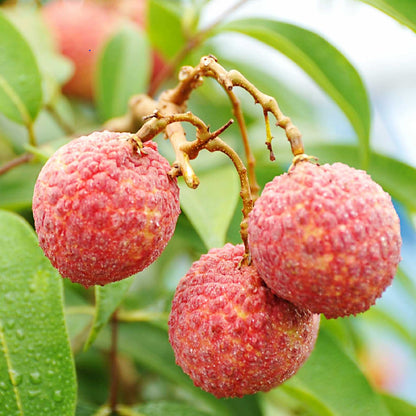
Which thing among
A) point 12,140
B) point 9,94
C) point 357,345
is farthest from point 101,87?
point 357,345

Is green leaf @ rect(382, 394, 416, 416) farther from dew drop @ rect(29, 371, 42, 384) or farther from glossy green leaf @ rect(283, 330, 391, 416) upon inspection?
dew drop @ rect(29, 371, 42, 384)

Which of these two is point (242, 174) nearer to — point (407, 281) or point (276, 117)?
point (276, 117)

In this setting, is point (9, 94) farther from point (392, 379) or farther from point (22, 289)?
point (392, 379)

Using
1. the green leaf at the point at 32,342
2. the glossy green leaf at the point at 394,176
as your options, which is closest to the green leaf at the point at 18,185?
the green leaf at the point at 32,342

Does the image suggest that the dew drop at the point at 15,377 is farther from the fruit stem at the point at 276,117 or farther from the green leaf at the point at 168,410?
the fruit stem at the point at 276,117

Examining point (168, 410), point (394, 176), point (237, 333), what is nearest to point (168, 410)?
point (168, 410)
